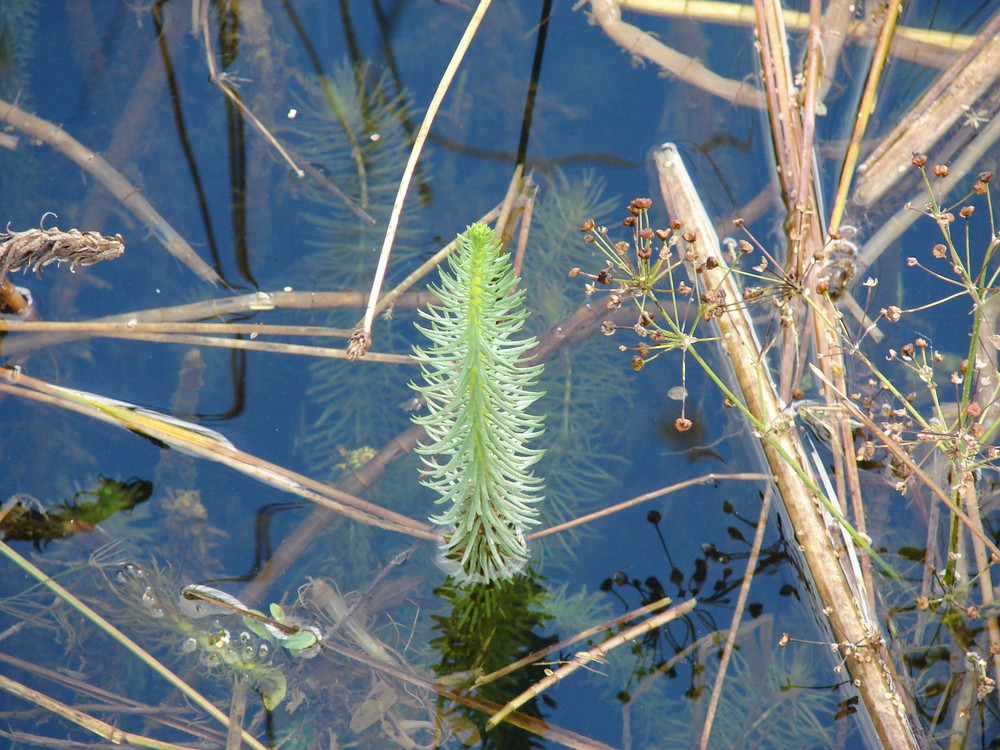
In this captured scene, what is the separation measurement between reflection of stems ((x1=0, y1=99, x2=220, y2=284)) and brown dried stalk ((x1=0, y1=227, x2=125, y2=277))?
34cm

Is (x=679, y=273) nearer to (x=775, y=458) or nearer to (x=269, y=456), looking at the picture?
(x=775, y=458)

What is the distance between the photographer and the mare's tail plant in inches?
76.3

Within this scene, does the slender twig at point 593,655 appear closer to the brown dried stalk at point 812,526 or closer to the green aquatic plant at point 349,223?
the brown dried stalk at point 812,526

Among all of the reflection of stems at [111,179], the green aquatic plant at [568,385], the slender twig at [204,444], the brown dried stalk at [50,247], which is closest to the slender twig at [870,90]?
the green aquatic plant at [568,385]

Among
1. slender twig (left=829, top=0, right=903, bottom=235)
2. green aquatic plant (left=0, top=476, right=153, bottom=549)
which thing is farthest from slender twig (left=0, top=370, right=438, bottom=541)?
slender twig (left=829, top=0, right=903, bottom=235)

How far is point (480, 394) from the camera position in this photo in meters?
2.07

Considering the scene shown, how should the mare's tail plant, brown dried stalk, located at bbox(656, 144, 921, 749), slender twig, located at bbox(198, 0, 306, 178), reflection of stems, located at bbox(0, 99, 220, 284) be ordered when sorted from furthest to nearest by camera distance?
slender twig, located at bbox(198, 0, 306, 178)
reflection of stems, located at bbox(0, 99, 220, 284)
brown dried stalk, located at bbox(656, 144, 921, 749)
the mare's tail plant

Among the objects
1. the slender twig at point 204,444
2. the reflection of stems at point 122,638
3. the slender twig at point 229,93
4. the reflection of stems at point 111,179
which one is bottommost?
the reflection of stems at point 122,638

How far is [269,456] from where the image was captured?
10.2ft

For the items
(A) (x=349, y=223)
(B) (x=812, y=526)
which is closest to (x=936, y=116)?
(B) (x=812, y=526)

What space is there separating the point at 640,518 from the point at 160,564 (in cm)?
196

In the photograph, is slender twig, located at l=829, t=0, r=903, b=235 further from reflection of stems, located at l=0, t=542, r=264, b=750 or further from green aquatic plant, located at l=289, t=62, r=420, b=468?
reflection of stems, located at l=0, t=542, r=264, b=750

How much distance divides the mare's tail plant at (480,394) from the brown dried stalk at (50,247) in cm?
158

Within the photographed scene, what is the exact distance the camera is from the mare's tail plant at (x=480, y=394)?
194 cm
